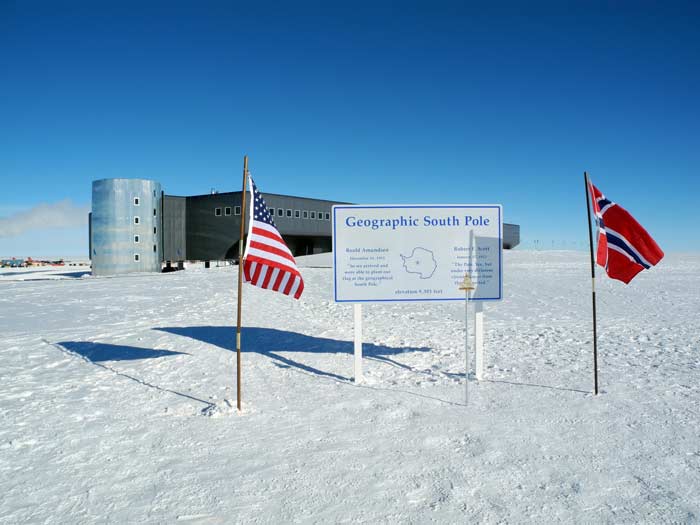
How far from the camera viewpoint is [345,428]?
5750 millimetres

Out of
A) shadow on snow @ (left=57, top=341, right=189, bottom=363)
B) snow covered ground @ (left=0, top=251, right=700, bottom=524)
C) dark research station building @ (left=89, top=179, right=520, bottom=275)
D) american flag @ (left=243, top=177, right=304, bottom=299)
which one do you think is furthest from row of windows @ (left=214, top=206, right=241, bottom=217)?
american flag @ (left=243, top=177, right=304, bottom=299)

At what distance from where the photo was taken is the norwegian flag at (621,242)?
7.00m

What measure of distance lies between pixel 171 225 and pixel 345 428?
47.1m

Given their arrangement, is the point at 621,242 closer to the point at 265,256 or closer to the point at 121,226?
the point at 265,256

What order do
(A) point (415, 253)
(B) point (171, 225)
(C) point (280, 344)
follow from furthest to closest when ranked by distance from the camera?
(B) point (171, 225) < (C) point (280, 344) < (A) point (415, 253)

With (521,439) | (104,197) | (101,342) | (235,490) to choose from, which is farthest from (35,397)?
(104,197)

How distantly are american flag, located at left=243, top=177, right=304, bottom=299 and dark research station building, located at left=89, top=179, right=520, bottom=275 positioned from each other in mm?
39229

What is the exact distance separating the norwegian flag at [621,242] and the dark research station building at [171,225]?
136 feet

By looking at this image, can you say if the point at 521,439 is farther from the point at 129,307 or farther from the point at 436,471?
the point at 129,307

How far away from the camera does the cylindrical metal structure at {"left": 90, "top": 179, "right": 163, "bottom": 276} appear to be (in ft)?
134

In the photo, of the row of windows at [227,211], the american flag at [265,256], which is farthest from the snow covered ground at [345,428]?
the row of windows at [227,211]

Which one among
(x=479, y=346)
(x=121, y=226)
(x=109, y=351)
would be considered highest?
(x=121, y=226)

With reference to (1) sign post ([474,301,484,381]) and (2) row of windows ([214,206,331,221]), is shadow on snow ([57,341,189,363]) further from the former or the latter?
(2) row of windows ([214,206,331,221])

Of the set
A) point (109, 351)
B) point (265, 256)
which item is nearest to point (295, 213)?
point (109, 351)
